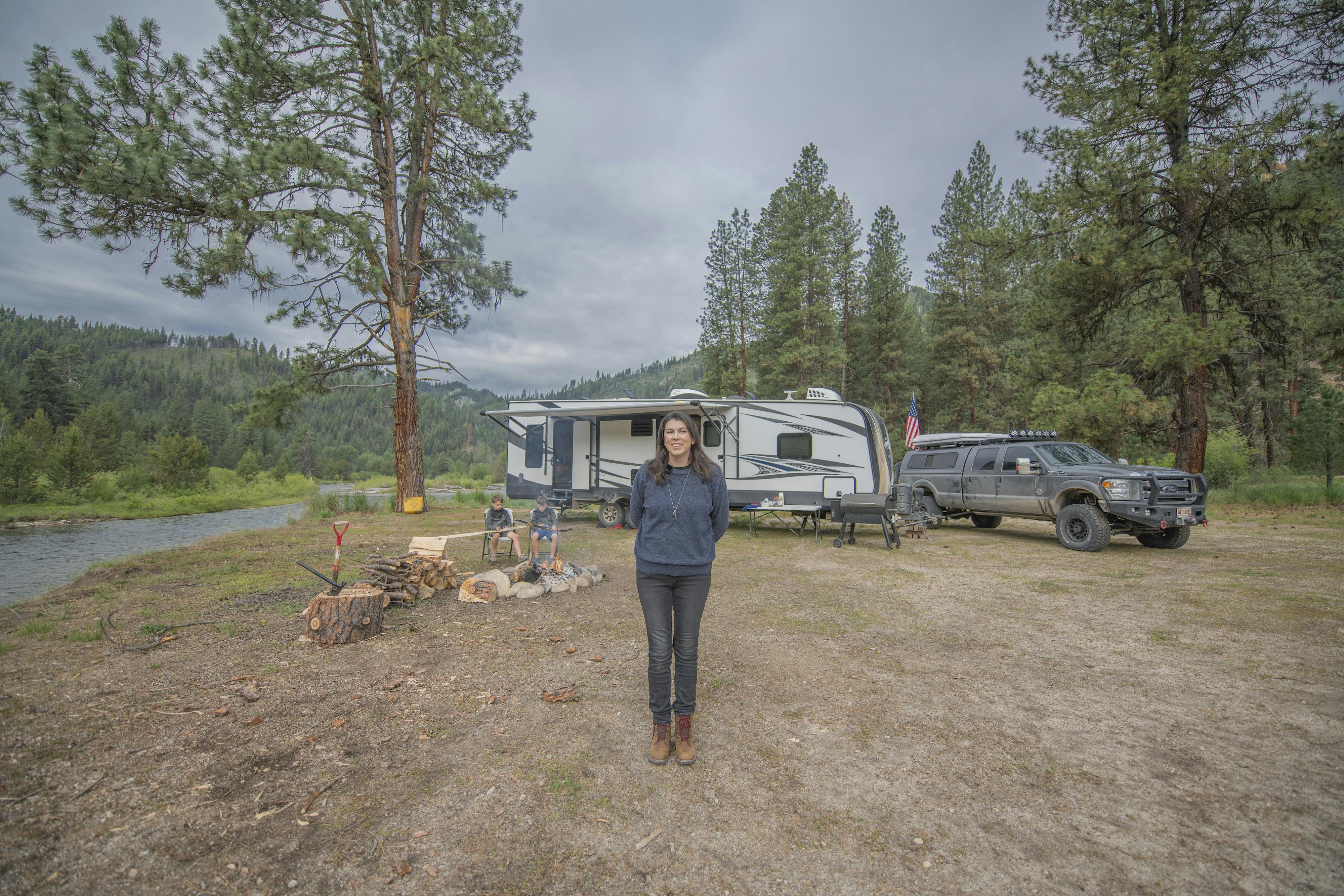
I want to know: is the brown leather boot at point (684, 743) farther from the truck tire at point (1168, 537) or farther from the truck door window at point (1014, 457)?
the truck door window at point (1014, 457)

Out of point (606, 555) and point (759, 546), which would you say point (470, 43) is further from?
point (759, 546)

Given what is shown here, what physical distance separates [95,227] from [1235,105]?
21463mm

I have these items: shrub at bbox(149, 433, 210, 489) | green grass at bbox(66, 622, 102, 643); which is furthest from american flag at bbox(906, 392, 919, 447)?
A: shrub at bbox(149, 433, 210, 489)

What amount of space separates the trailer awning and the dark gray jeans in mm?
7808

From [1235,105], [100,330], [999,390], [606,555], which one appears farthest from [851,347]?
[100,330]

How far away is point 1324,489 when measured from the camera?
12523 millimetres

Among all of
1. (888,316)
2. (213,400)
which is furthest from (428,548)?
(213,400)

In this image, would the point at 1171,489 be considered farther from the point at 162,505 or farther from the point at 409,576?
the point at 162,505

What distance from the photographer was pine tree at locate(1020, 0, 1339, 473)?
9945 mm

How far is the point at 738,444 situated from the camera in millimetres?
11039

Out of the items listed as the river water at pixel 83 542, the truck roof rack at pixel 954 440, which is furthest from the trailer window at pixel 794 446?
the river water at pixel 83 542

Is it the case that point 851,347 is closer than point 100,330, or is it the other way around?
point 851,347

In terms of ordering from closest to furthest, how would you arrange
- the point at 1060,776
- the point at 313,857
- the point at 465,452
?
the point at 313,857
the point at 1060,776
the point at 465,452

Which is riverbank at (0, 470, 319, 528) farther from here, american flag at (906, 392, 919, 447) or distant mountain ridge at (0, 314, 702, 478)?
american flag at (906, 392, 919, 447)
